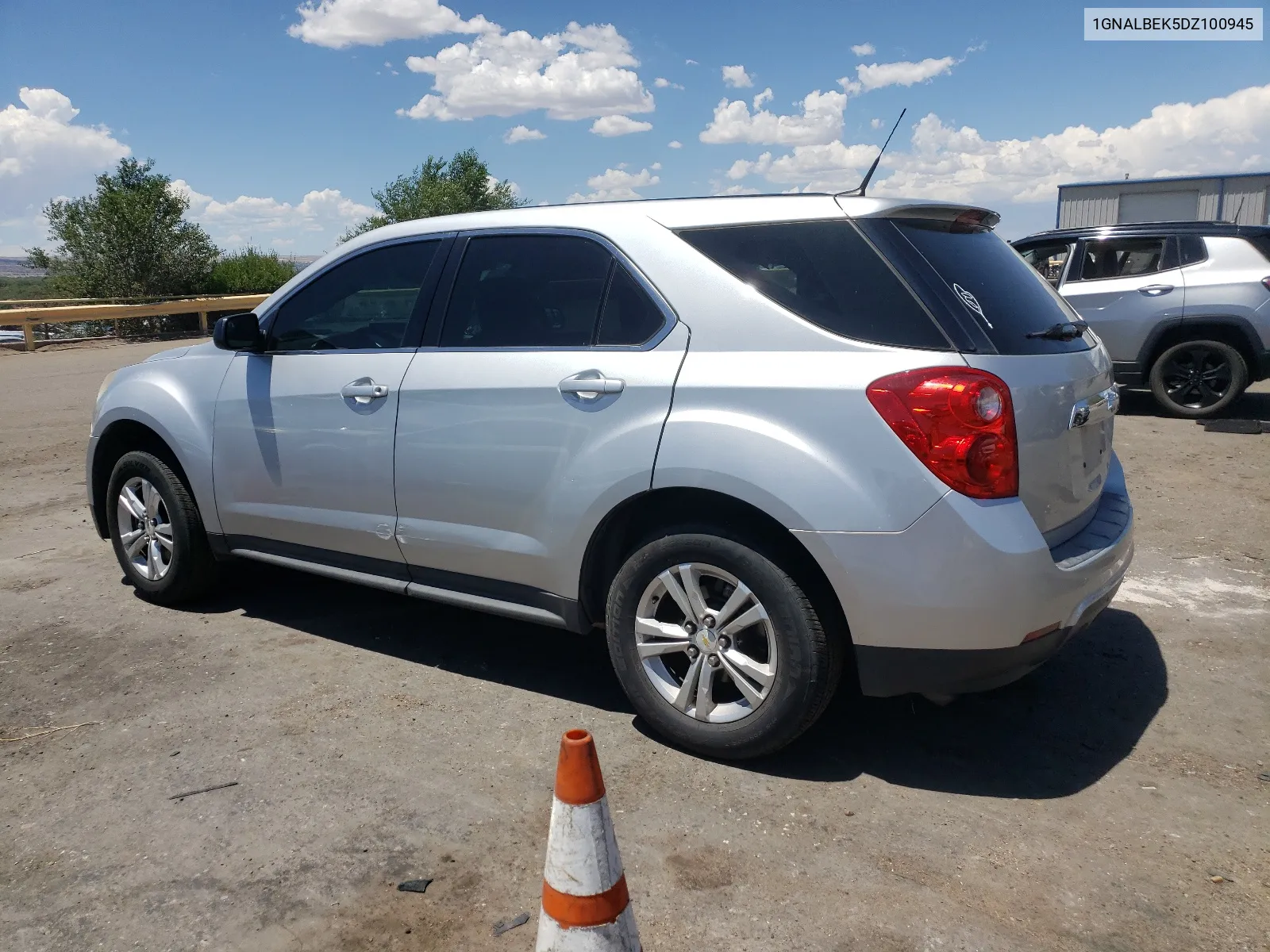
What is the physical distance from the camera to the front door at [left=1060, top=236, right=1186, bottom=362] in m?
9.70

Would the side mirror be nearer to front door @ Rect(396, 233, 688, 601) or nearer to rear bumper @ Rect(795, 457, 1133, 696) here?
front door @ Rect(396, 233, 688, 601)

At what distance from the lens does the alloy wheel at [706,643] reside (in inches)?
126

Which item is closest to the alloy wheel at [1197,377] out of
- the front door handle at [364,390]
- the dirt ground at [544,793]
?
the dirt ground at [544,793]

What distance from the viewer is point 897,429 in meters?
2.89

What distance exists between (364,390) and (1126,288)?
27.8 feet

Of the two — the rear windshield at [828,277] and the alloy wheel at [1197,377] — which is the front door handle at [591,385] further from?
the alloy wheel at [1197,377]

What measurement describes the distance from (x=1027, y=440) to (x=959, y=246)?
812 millimetres

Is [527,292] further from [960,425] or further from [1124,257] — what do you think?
[1124,257]

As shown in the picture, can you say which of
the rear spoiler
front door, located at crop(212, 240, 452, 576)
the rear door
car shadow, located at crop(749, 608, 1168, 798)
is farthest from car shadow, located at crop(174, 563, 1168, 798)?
the rear spoiler

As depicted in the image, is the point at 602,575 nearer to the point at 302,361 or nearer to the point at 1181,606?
the point at 302,361

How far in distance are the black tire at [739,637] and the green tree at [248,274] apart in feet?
115

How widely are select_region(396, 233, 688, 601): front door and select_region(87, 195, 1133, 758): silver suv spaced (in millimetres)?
12

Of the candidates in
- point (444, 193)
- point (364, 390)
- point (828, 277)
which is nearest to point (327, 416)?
point (364, 390)

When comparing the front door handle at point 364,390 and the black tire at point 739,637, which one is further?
the front door handle at point 364,390
